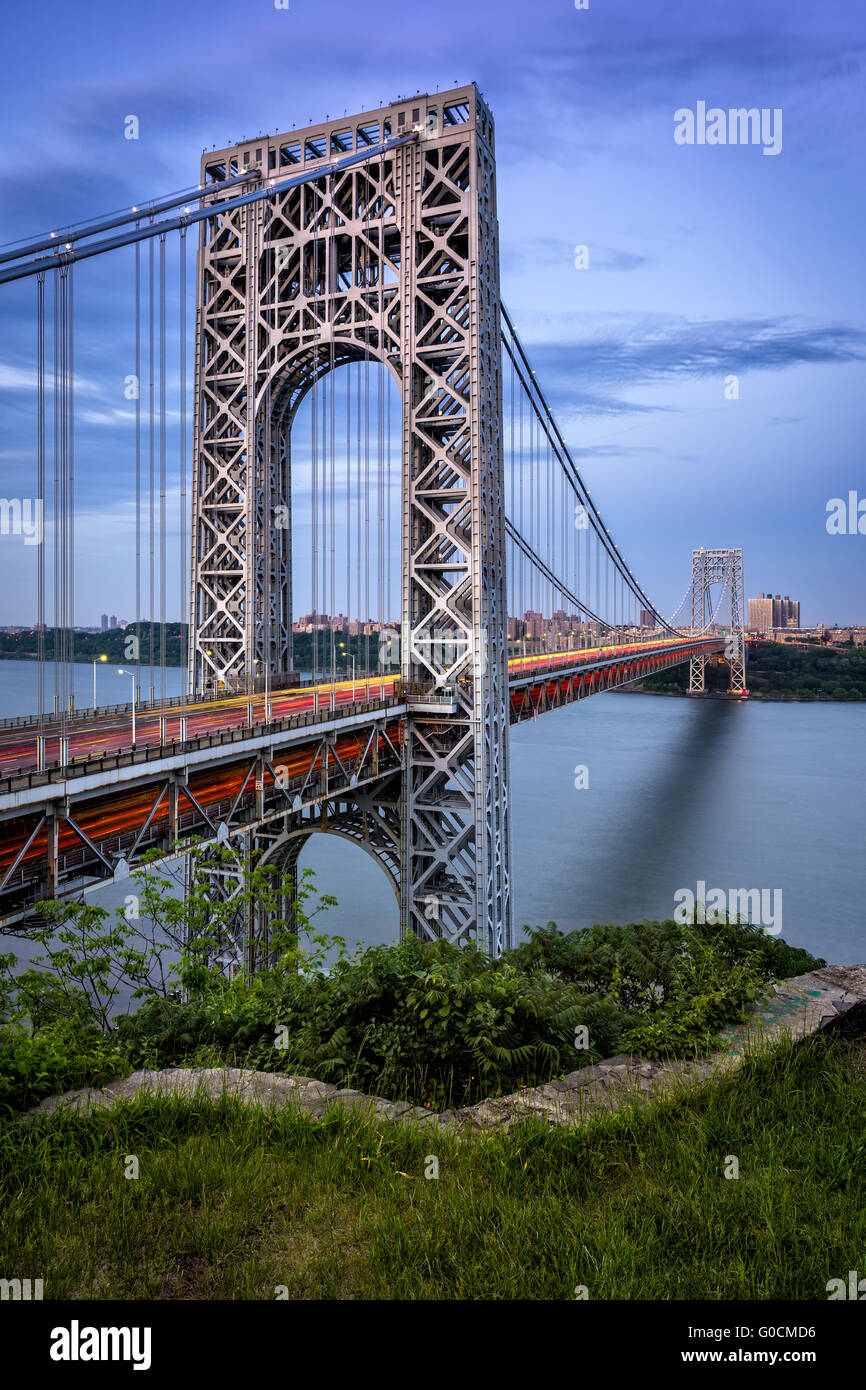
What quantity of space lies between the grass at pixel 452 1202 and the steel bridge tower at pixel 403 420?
50.9 ft

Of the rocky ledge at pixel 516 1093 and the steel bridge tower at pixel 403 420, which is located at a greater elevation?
the steel bridge tower at pixel 403 420

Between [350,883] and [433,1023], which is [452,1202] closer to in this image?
[433,1023]

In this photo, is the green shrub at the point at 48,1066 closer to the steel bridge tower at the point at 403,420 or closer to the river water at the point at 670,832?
the steel bridge tower at the point at 403,420

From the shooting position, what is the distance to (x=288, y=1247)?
3.48 m

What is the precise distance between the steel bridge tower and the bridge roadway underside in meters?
0.44

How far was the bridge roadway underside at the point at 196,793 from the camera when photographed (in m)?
10.0

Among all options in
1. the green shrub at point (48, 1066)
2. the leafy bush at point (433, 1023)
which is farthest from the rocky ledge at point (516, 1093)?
the leafy bush at point (433, 1023)

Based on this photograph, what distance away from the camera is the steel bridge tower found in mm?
19828

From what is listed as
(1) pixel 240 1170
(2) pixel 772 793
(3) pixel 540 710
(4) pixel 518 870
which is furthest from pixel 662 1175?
(2) pixel 772 793

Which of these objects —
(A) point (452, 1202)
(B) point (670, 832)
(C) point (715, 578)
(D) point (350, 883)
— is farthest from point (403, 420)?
(C) point (715, 578)

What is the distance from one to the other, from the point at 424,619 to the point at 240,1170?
17.2 metres

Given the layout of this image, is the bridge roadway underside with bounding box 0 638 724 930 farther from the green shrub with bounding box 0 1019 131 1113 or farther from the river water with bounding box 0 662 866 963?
the river water with bounding box 0 662 866 963

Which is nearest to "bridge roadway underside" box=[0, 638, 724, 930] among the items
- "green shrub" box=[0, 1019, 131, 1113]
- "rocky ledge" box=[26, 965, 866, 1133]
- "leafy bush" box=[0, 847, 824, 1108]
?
"leafy bush" box=[0, 847, 824, 1108]
